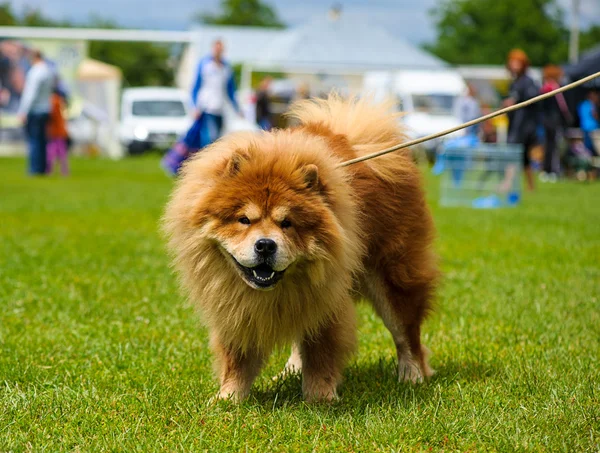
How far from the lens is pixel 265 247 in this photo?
3.66m

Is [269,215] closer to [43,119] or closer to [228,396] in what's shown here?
[228,396]

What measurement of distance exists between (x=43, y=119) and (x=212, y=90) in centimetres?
676

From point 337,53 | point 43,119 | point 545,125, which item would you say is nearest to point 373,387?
point 545,125

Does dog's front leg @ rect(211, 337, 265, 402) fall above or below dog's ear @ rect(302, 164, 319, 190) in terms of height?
below

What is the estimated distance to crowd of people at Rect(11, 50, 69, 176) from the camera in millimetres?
18062

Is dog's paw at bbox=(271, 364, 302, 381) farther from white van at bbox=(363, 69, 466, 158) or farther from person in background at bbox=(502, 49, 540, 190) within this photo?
white van at bbox=(363, 69, 466, 158)

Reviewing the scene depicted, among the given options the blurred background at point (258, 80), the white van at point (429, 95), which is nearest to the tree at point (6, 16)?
the blurred background at point (258, 80)

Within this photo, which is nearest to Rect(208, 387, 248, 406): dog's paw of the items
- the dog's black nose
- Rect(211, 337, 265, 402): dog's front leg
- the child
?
Rect(211, 337, 265, 402): dog's front leg

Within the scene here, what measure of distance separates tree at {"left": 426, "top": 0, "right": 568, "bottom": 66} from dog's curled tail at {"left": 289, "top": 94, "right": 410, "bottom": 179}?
7818 centimetres

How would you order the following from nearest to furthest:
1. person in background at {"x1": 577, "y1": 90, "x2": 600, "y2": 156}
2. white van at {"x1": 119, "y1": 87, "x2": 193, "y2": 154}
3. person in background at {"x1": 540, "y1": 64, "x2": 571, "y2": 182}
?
person in background at {"x1": 540, "y1": 64, "x2": 571, "y2": 182}, person in background at {"x1": 577, "y1": 90, "x2": 600, "y2": 156}, white van at {"x1": 119, "y1": 87, "x2": 193, "y2": 154}

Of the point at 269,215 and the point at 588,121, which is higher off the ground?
the point at 269,215

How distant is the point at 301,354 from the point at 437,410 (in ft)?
2.46

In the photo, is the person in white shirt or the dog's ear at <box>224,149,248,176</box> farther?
the person in white shirt

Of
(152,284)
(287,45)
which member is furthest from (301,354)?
(287,45)
